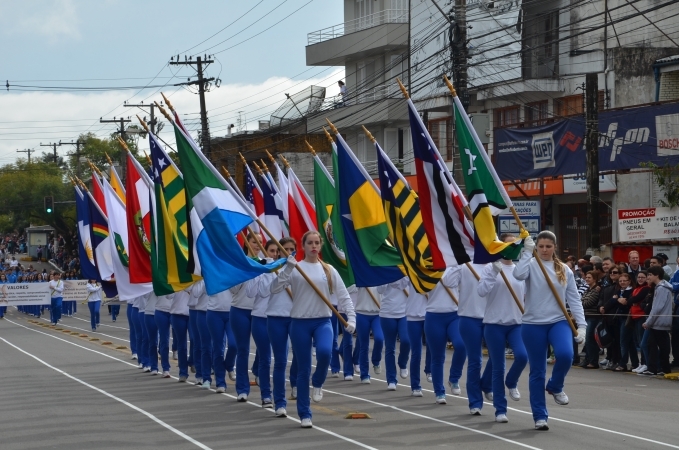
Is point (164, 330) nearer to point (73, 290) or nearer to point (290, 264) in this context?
point (290, 264)

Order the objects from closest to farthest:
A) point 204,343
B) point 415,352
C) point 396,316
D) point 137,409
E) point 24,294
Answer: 1. point 137,409
2. point 415,352
3. point 204,343
4. point 396,316
5. point 24,294

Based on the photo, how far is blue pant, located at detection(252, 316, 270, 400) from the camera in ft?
44.0

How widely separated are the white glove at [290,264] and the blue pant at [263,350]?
4.37 feet

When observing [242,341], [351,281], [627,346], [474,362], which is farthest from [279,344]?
[627,346]

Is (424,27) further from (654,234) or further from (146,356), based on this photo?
(146,356)

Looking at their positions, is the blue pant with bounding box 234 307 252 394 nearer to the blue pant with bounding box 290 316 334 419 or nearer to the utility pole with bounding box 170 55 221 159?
the blue pant with bounding box 290 316 334 419

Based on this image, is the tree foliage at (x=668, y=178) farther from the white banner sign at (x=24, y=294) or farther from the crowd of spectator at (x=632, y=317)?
the white banner sign at (x=24, y=294)

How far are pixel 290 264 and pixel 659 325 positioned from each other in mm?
8338

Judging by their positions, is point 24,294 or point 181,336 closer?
point 181,336

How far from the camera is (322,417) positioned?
12922 millimetres

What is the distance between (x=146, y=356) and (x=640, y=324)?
840 cm

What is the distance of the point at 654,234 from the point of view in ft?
79.8

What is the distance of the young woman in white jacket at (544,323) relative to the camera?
11.4 meters

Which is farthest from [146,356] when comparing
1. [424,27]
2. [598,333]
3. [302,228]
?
[424,27]
